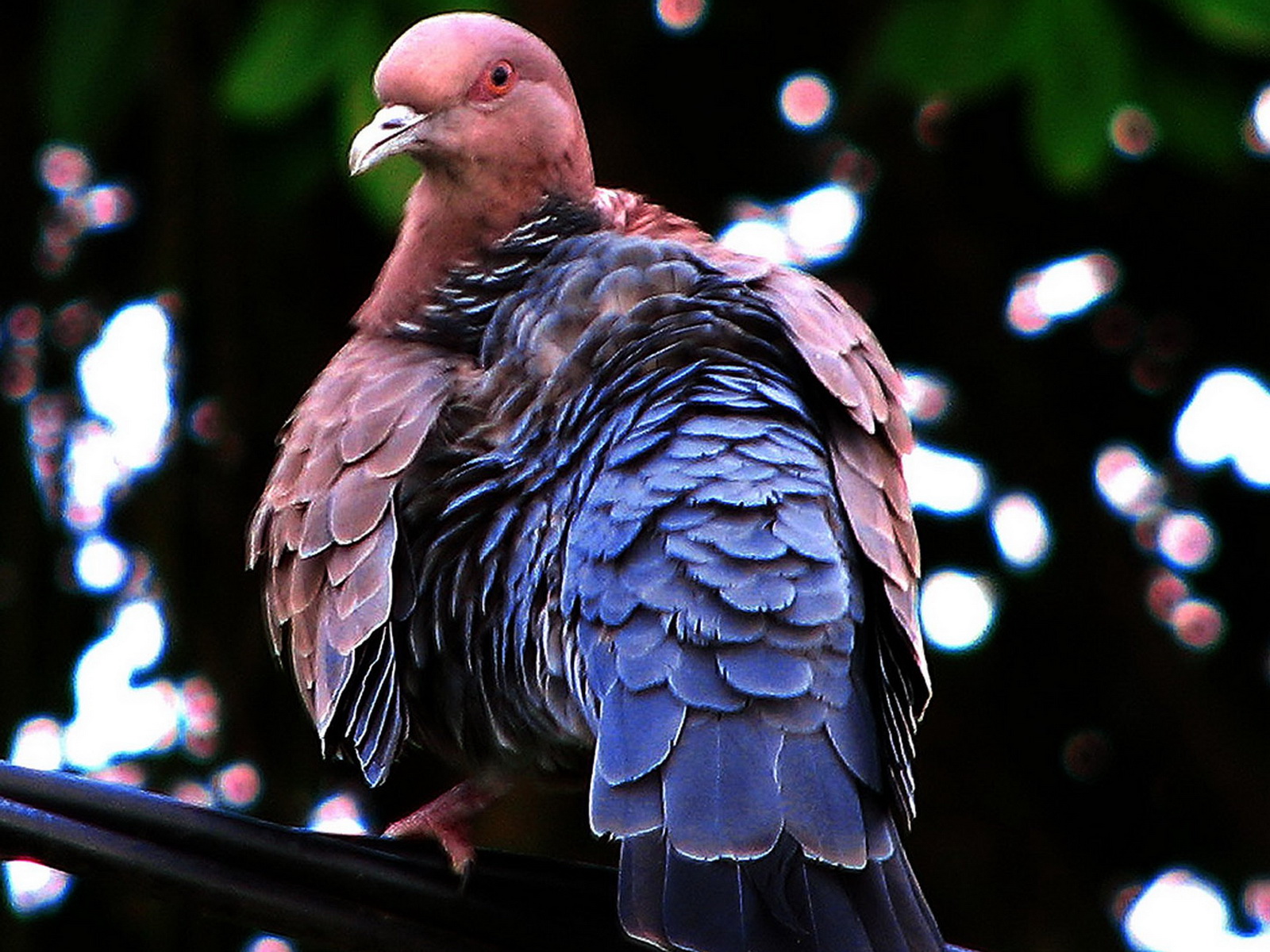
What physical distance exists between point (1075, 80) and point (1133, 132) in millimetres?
721

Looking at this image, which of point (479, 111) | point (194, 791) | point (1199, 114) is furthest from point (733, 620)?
point (194, 791)

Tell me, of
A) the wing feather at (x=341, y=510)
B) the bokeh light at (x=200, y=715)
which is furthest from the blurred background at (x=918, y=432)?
the wing feather at (x=341, y=510)

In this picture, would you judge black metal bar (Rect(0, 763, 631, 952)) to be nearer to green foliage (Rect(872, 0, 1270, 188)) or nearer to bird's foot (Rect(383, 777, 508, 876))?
bird's foot (Rect(383, 777, 508, 876))

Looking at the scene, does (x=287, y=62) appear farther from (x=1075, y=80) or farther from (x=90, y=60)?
(x=1075, y=80)

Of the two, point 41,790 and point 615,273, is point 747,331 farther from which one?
point 41,790

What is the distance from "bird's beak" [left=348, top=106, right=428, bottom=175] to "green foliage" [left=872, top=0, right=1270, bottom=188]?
3.39 ft

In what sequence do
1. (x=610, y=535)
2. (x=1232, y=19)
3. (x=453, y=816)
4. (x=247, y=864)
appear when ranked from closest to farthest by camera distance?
(x=247, y=864), (x=610, y=535), (x=453, y=816), (x=1232, y=19)

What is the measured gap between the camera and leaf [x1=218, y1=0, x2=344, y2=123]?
4074mm

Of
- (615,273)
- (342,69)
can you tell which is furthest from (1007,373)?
(615,273)

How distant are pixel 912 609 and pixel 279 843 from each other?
90cm

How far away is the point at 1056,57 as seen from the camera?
4043mm

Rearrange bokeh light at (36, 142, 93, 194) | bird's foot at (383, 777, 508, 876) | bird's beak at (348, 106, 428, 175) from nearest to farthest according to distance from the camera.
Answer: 1. bird's foot at (383, 777, 508, 876)
2. bird's beak at (348, 106, 428, 175)
3. bokeh light at (36, 142, 93, 194)

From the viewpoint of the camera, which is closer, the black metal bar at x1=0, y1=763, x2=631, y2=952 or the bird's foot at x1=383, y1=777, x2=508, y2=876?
the black metal bar at x1=0, y1=763, x2=631, y2=952

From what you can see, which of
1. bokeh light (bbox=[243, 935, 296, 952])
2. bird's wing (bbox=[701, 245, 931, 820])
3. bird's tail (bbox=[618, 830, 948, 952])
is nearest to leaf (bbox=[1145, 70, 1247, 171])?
bird's wing (bbox=[701, 245, 931, 820])
